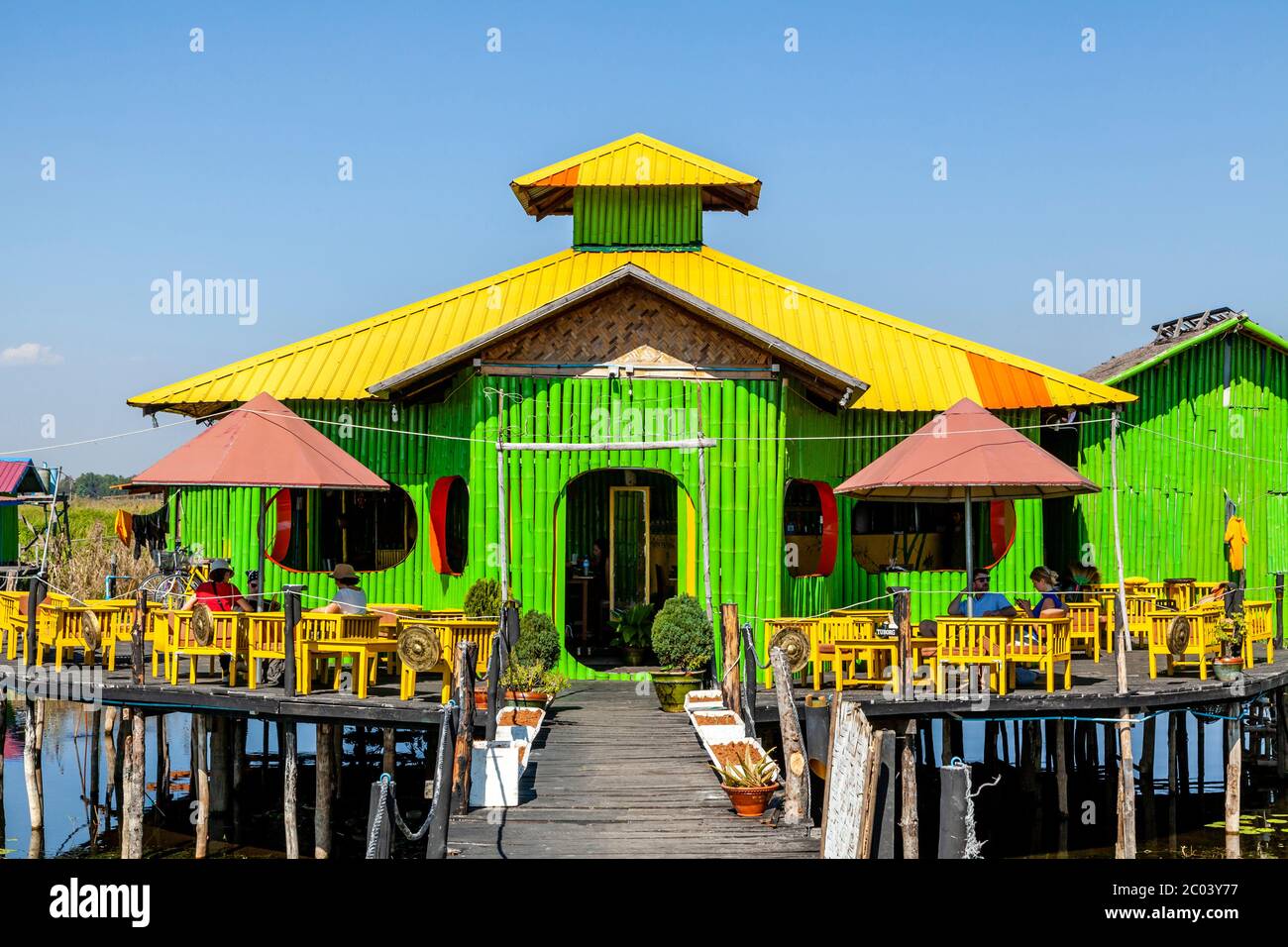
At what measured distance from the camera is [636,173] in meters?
25.5

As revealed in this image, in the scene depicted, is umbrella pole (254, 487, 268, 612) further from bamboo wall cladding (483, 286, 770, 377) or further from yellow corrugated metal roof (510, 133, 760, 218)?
yellow corrugated metal roof (510, 133, 760, 218)

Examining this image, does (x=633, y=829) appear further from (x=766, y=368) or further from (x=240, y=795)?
(x=240, y=795)

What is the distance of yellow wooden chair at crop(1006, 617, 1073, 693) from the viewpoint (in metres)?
16.0

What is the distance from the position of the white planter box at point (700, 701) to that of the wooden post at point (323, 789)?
14.0ft

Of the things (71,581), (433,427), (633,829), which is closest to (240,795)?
(433,427)

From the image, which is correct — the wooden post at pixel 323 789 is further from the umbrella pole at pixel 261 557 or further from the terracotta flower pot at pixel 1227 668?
the terracotta flower pot at pixel 1227 668

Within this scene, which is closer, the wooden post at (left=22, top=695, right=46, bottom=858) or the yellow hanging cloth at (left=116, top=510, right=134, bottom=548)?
the wooden post at (left=22, top=695, right=46, bottom=858)

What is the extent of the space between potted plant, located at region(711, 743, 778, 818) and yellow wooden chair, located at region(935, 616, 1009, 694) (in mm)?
4114

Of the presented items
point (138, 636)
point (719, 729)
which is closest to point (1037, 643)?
point (719, 729)

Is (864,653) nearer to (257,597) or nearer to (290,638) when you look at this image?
(290,638)

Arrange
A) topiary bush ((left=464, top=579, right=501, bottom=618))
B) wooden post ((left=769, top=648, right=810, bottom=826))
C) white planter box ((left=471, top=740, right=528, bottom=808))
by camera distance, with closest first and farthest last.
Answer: wooden post ((left=769, top=648, right=810, bottom=826)) < white planter box ((left=471, top=740, right=528, bottom=808)) < topiary bush ((left=464, top=579, right=501, bottom=618))

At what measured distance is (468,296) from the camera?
24.3 meters

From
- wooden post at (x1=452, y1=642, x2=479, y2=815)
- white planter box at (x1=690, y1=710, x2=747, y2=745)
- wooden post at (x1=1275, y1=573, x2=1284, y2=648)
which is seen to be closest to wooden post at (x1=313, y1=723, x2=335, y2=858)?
white planter box at (x1=690, y1=710, x2=747, y2=745)

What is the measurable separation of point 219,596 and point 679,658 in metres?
5.27
